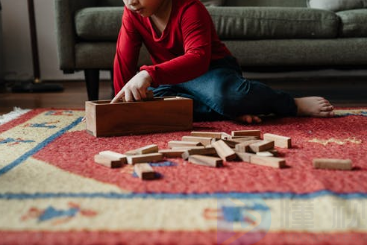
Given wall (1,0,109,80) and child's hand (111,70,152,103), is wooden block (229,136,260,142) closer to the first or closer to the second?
child's hand (111,70,152,103)

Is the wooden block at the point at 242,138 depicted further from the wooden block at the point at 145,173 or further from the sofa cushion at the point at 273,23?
Answer: the sofa cushion at the point at 273,23

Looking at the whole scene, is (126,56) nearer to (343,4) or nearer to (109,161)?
(109,161)

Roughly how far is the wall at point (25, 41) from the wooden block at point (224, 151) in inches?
83.3

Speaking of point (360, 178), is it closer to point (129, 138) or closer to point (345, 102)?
point (129, 138)

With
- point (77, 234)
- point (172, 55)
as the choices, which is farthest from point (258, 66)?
point (77, 234)

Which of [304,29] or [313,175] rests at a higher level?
[304,29]

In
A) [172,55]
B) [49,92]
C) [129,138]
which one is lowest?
[49,92]

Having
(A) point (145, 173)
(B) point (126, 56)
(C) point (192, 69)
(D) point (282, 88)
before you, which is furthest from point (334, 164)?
(D) point (282, 88)

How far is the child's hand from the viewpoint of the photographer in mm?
1064

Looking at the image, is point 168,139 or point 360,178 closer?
point 360,178

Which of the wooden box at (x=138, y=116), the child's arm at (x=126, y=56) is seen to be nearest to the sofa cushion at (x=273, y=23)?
the child's arm at (x=126, y=56)

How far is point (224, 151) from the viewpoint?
85 centimetres

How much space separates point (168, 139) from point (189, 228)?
541mm

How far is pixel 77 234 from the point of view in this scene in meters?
0.52
